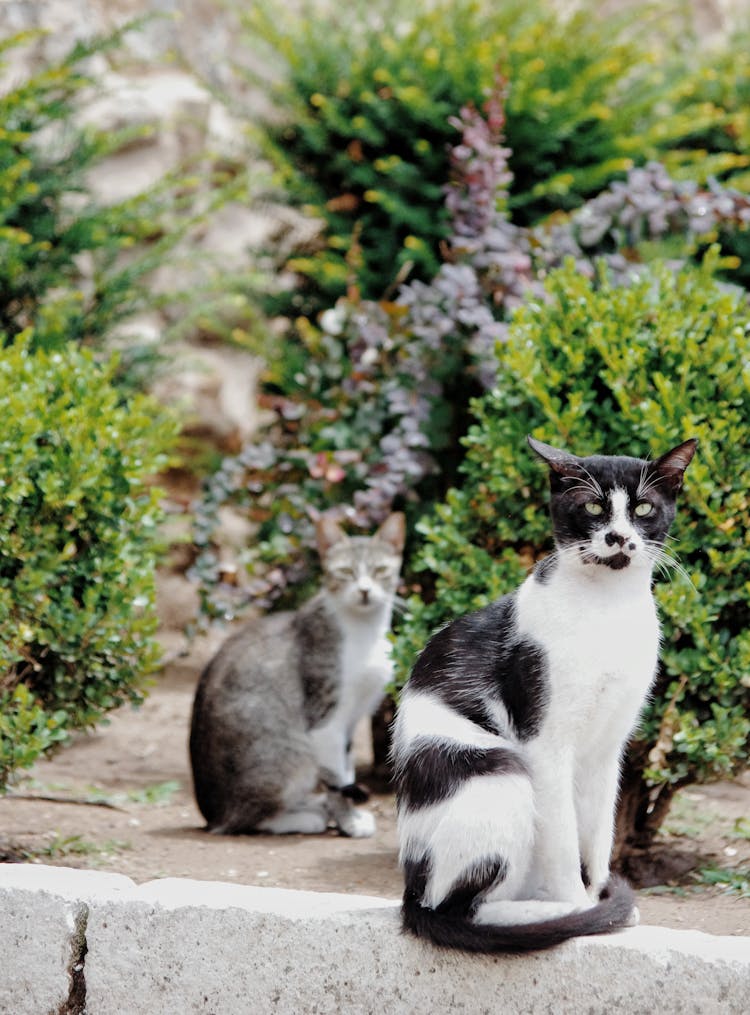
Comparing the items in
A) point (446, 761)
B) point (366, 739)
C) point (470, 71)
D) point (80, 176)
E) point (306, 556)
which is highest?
point (470, 71)

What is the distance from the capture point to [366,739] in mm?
6227

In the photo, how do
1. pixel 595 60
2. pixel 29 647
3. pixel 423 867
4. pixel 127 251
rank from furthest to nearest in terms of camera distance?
1. pixel 127 251
2. pixel 595 60
3. pixel 29 647
4. pixel 423 867

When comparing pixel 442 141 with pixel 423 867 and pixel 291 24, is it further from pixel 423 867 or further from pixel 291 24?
pixel 423 867

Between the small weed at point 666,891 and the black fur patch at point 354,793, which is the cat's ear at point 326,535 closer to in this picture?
the black fur patch at point 354,793

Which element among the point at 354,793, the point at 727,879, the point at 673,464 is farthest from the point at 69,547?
the point at 727,879

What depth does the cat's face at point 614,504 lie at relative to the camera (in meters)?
2.96

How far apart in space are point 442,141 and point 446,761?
4.62 metres

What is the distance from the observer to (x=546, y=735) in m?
A: 2.92

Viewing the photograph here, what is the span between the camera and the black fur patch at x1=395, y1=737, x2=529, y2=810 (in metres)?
2.88

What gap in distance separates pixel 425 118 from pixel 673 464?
4.06 metres

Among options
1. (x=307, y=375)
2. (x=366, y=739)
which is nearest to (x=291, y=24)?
(x=307, y=375)

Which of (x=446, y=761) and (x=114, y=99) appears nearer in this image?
(x=446, y=761)

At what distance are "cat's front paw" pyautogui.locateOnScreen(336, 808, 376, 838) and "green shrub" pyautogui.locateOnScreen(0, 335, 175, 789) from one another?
964 mm

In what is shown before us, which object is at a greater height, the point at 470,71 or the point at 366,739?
the point at 470,71
